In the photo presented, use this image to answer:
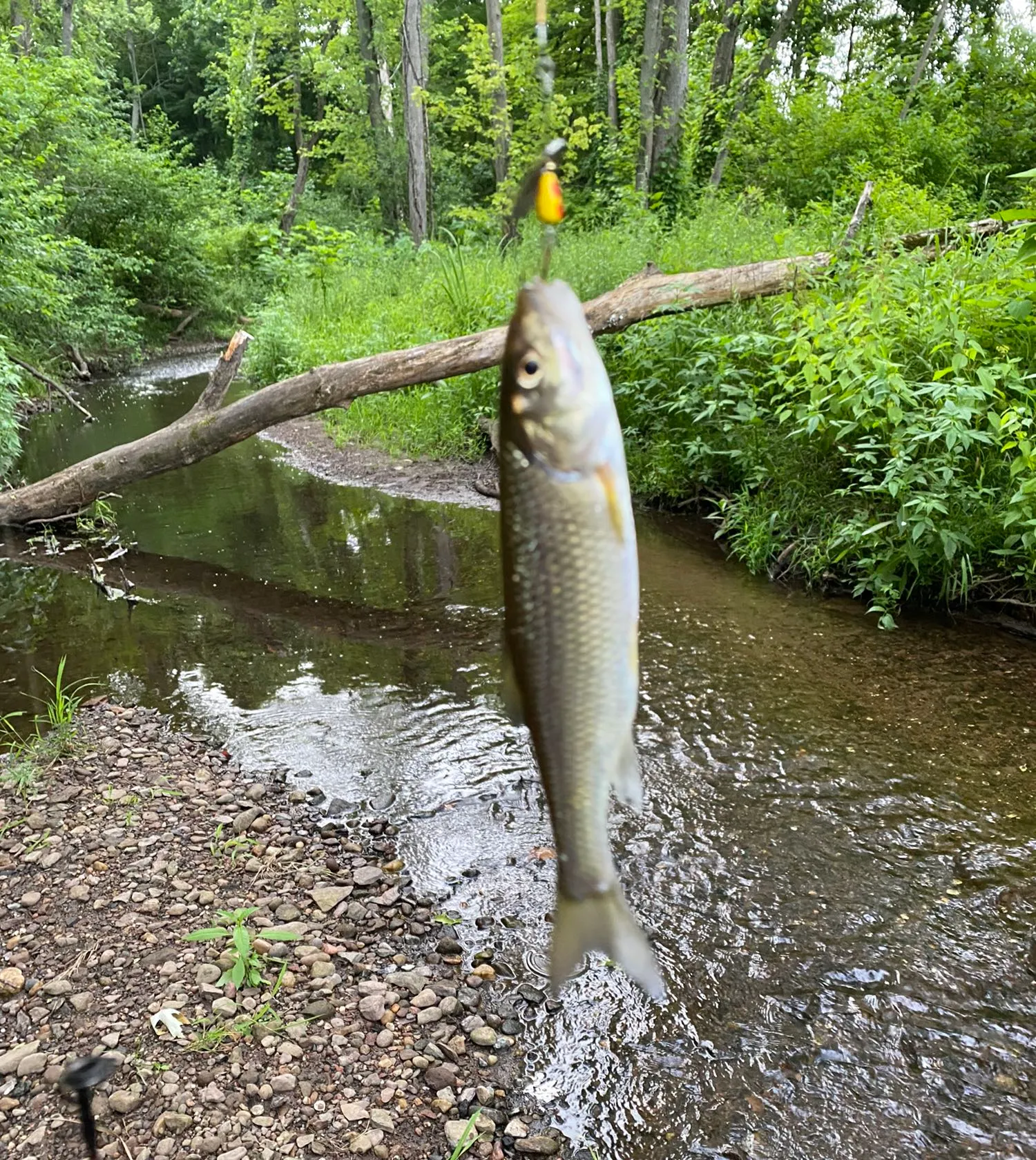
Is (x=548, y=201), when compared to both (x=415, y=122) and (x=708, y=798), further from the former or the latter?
(x=415, y=122)

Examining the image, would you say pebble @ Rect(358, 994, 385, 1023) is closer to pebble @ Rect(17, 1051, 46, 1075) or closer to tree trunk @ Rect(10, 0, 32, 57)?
pebble @ Rect(17, 1051, 46, 1075)

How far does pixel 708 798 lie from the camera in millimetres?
4312

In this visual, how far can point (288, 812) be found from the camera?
14.2 ft

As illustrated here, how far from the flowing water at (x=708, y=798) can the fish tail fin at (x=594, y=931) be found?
1.88m

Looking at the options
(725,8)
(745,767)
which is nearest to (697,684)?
(745,767)

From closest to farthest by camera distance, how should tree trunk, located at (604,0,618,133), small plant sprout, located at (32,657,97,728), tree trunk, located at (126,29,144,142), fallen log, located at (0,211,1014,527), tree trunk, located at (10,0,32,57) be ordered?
1. small plant sprout, located at (32,657,97,728)
2. fallen log, located at (0,211,1014,527)
3. tree trunk, located at (604,0,618,133)
4. tree trunk, located at (10,0,32,57)
5. tree trunk, located at (126,29,144,142)

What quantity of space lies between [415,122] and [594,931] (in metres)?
19.8

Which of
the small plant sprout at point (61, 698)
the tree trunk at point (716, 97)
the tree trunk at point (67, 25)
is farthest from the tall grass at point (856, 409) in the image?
the tree trunk at point (67, 25)

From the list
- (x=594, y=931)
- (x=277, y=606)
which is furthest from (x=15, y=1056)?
(x=277, y=606)

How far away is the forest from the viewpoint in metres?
5.95

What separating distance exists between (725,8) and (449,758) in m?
17.5

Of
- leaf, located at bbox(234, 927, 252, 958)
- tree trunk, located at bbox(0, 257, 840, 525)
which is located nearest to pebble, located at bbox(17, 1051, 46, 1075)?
leaf, located at bbox(234, 927, 252, 958)

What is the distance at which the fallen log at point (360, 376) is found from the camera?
7688mm

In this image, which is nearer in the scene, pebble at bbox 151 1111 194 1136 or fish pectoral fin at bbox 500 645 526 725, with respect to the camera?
fish pectoral fin at bbox 500 645 526 725
